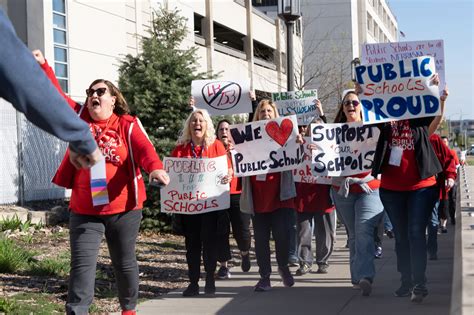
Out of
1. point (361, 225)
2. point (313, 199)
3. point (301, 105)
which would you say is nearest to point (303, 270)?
point (313, 199)

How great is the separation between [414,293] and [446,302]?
385 millimetres

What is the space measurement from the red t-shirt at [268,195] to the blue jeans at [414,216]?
4.48ft

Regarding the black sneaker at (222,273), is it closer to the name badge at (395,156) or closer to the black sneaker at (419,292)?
the black sneaker at (419,292)

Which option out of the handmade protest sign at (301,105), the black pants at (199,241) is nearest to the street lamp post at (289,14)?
the handmade protest sign at (301,105)

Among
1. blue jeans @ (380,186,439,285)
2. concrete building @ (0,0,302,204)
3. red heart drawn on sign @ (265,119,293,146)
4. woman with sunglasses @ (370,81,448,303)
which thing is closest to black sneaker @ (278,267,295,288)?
red heart drawn on sign @ (265,119,293,146)

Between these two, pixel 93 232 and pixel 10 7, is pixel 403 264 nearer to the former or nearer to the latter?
pixel 93 232

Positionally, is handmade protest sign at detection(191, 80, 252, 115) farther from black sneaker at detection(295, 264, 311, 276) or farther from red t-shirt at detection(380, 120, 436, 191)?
red t-shirt at detection(380, 120, 436, 191)

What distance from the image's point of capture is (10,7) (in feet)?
62.5

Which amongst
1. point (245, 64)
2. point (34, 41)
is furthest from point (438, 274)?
point (245, 64)

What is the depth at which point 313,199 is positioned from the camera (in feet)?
35.3

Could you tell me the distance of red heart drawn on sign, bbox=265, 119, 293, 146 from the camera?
31.8 feet

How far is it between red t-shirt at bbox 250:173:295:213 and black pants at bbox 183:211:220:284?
1.66 feet

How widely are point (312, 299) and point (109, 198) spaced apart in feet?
9.56

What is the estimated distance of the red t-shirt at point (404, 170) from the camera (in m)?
7.80
